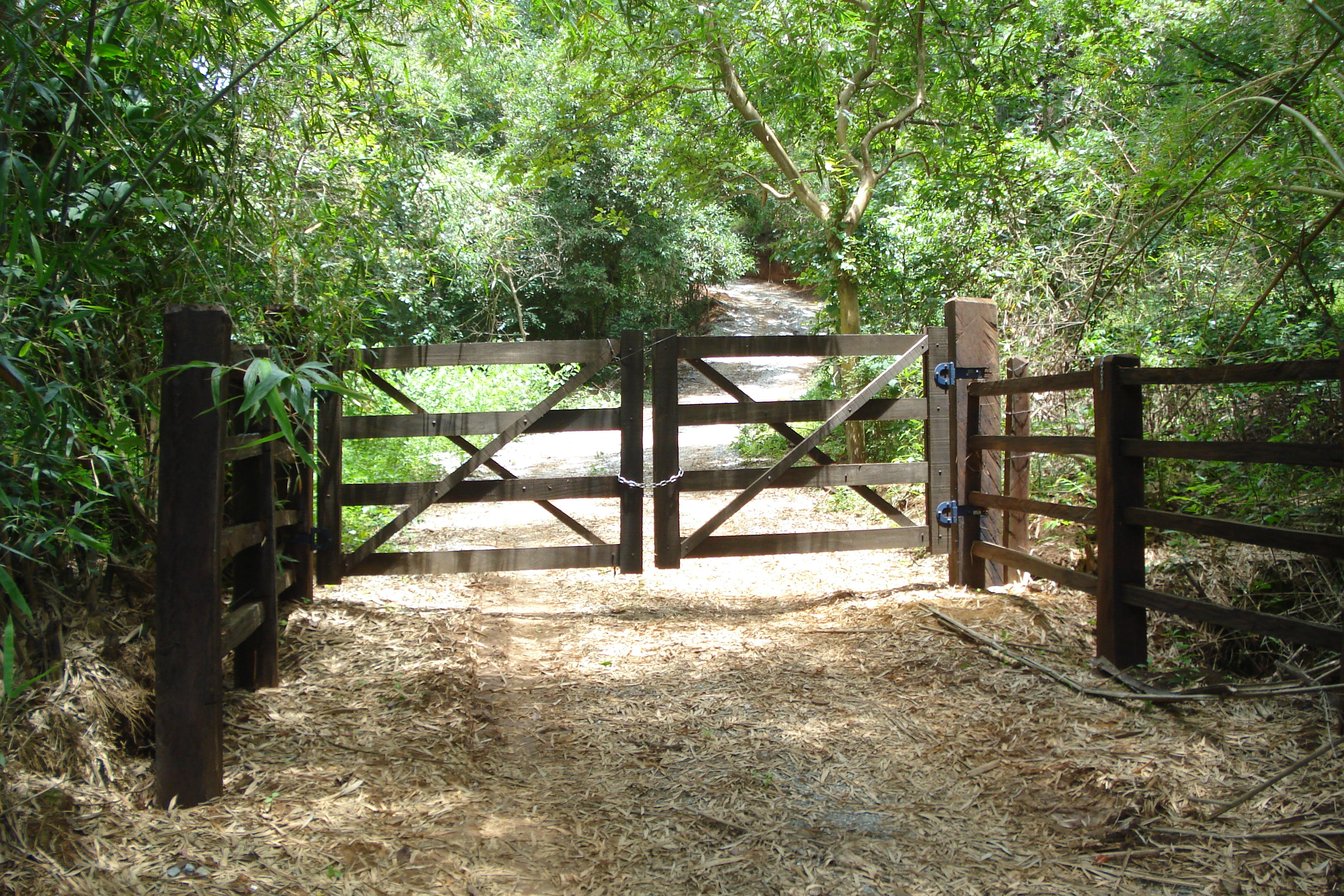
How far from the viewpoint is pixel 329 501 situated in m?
4.90

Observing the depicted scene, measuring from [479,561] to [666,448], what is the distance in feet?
4.40

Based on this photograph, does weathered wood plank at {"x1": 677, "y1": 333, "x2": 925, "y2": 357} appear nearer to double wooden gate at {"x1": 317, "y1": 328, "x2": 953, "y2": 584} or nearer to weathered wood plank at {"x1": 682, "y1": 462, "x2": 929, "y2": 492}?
double wooden gate at {"x1": 317, "y1": 328, "x2": 953, "y2": 584}

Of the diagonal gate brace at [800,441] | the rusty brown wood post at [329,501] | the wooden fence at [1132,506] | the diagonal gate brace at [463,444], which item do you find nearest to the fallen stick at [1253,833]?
the wooden fence at [1132,506]

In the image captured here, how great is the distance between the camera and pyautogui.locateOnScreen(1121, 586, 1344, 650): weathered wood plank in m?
2.78

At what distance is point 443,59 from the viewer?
6.89m

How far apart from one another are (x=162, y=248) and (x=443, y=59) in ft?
15.4

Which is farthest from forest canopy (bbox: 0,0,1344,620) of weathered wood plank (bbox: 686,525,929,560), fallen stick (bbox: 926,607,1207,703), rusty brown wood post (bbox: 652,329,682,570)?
weathered wood plank (bbox: 686,525,929,560)

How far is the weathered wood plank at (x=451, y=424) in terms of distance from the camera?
16.4ft

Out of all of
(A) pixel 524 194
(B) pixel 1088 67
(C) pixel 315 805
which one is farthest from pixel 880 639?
(A) pixel 524 194

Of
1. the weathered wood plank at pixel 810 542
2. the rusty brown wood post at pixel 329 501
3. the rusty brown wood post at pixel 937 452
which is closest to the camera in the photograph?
the rusty brown wood post at pixel 329 501

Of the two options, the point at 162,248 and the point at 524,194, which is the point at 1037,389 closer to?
the point at 162,248

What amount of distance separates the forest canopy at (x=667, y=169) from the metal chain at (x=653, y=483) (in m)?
1.72

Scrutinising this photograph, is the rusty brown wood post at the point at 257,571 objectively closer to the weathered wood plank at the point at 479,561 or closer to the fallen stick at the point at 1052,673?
the weathered wood plank at the point at 479,561

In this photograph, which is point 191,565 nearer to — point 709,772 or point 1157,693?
point 709,772
